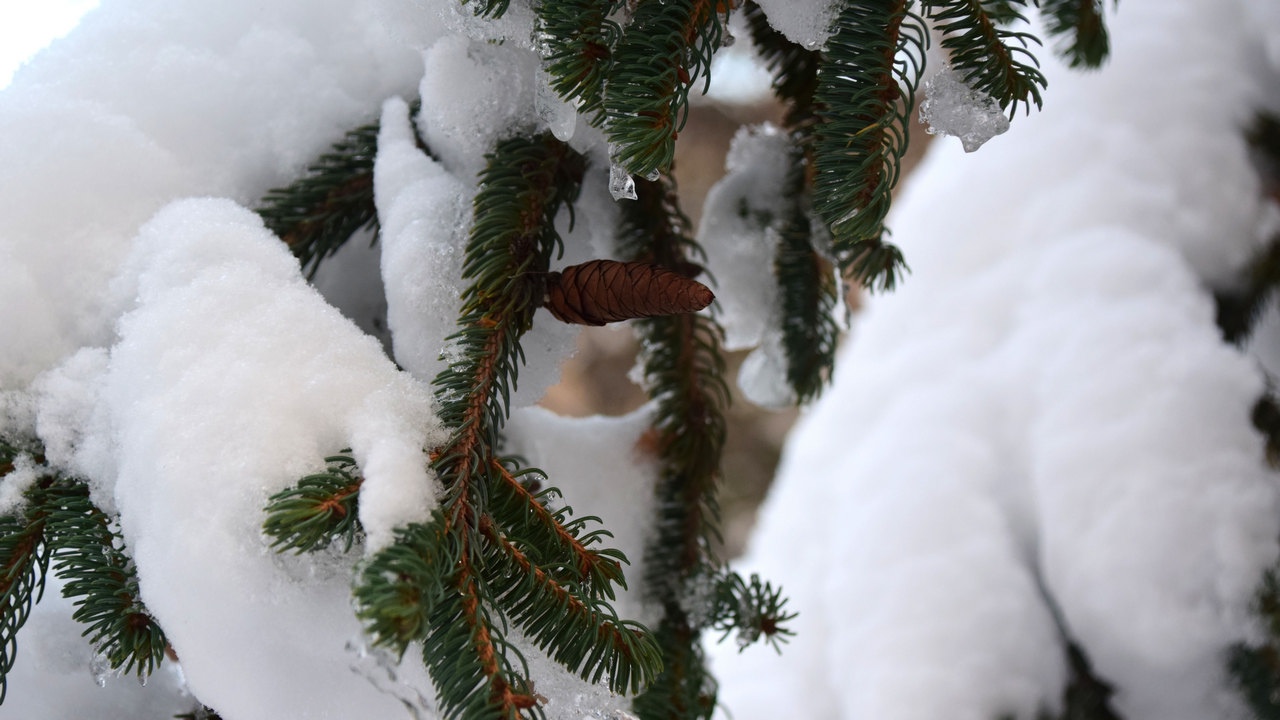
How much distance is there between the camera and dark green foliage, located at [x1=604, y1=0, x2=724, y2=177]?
0.42 meters

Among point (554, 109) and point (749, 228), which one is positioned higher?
point (749, 228)

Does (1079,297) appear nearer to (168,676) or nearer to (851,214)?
(851,214)

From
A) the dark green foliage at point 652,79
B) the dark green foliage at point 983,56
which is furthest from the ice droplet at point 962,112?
the dark green foliage at point 652,79

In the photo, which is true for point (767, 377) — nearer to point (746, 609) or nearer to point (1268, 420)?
point (746, 609)

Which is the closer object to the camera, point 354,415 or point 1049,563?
point 354,415

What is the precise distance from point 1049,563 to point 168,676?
83 cm

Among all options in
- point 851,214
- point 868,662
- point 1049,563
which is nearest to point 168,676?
point 851,214

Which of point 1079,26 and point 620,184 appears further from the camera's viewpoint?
point 1079,26

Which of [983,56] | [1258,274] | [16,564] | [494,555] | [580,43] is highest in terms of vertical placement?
[1258,274]

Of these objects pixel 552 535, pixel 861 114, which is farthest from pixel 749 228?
pixel 552 535

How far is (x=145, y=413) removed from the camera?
416 mm

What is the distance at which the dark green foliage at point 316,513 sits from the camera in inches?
13.9

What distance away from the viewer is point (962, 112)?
1.55ft

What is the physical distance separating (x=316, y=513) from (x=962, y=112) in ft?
1.35
